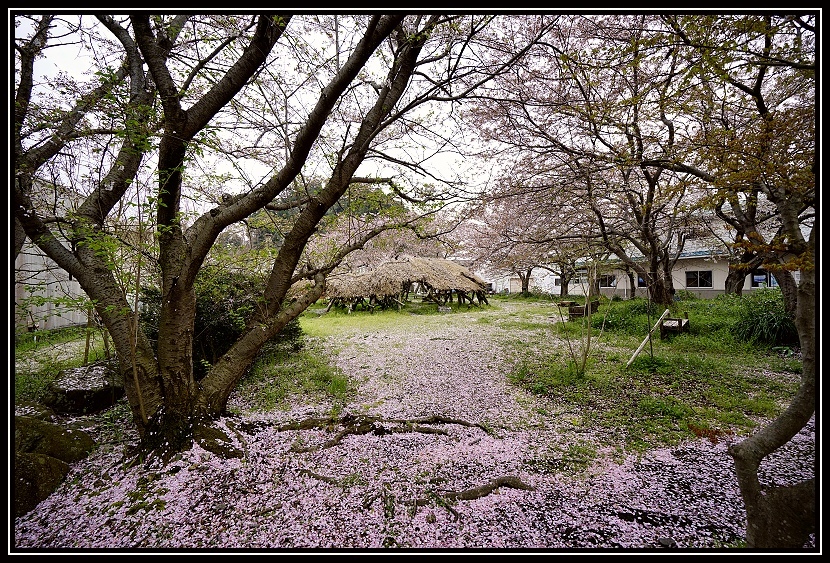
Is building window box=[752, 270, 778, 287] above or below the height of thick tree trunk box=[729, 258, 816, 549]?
above

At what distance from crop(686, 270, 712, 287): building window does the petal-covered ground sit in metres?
19.7

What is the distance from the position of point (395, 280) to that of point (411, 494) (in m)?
13.0

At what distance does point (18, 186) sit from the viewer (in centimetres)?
240

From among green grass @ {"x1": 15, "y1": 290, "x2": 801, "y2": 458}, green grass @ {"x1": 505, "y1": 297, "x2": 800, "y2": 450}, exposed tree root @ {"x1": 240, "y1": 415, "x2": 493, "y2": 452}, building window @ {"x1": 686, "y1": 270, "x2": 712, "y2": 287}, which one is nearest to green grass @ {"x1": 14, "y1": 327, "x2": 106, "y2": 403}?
green grass @ {"x1": 15, "y1": 290, "x2": 801, "y2": 458}

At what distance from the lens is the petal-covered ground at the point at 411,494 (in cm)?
199

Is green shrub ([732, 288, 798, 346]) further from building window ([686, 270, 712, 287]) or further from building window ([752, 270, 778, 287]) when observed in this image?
building window ([686, 270, 712, 287])

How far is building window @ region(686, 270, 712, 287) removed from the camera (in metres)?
17.5

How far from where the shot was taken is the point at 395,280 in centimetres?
1529

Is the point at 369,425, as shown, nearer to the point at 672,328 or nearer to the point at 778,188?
the point at 778,188

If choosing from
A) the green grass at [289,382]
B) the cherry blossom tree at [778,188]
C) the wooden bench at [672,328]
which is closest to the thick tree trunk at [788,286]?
the wooden bench at [672,328]

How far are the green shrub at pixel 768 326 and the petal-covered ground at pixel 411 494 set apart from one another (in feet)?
16.0

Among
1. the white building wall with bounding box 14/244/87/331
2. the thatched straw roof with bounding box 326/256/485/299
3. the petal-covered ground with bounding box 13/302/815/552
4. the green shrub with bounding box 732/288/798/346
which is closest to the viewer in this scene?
the petal-covered ground with bounding box 13/302/815/552

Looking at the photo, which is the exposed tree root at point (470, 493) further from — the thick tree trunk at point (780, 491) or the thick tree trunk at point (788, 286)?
the thick tree trunk at point (788, 286)
